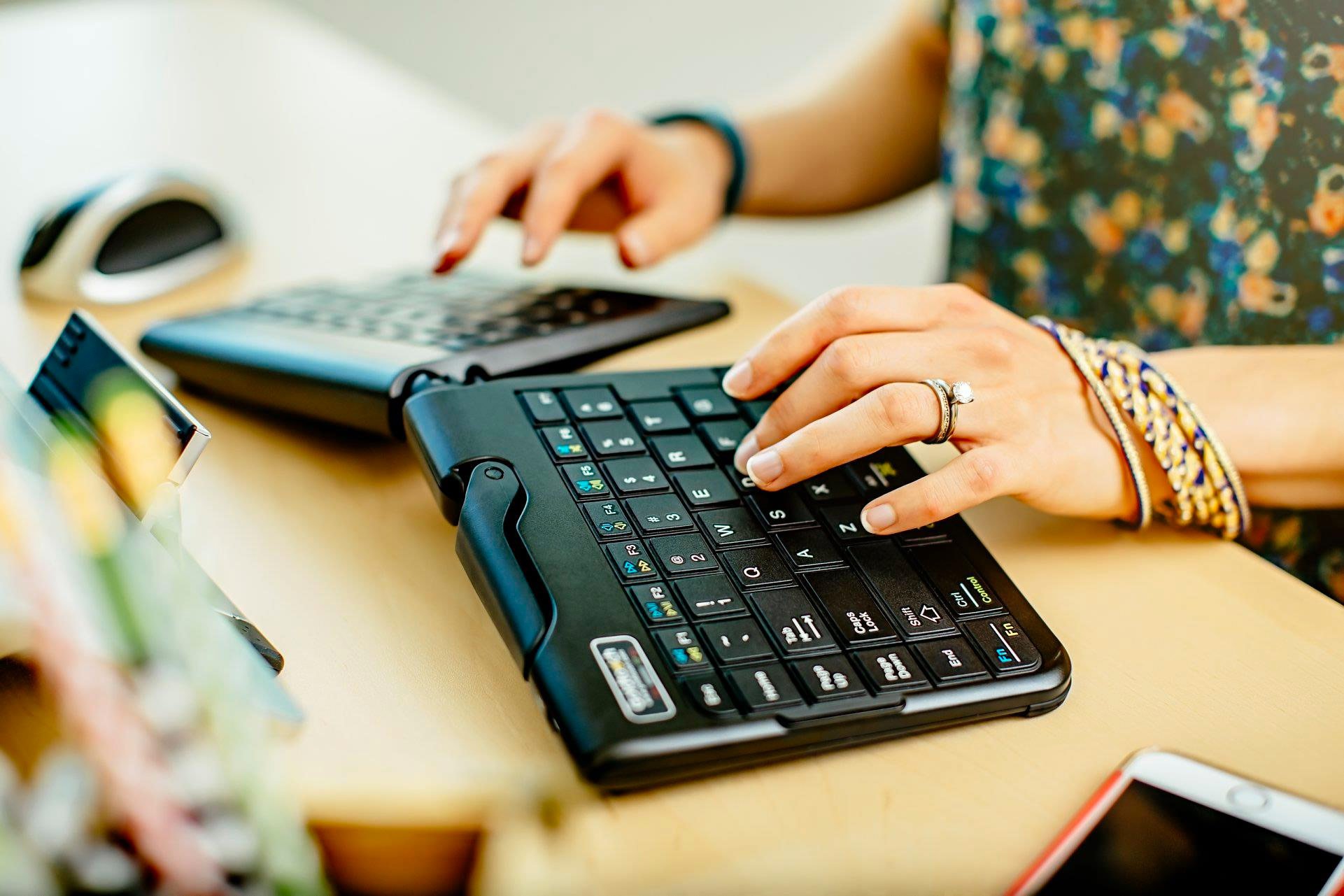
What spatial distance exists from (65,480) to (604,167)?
45 cm

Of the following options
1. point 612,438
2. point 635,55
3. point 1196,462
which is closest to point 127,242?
point 612,438

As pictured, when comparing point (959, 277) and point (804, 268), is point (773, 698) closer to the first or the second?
point (959, 277)

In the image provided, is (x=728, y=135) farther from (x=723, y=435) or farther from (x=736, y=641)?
(x=736, y=641)

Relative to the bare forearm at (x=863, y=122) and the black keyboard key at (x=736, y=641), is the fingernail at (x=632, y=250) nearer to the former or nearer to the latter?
the bare forearm at (x=863, y=122)

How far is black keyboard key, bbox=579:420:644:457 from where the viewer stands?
426mm

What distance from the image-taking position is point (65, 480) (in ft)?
1.15

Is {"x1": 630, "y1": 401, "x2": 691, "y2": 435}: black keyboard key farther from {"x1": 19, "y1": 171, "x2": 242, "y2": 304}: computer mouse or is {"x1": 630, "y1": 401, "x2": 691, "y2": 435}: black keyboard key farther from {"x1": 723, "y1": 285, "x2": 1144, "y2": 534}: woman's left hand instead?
{"x1": 19, "y1": 171, "x2": 242, "y2": 304}: computer mouse

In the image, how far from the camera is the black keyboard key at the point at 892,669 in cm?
33

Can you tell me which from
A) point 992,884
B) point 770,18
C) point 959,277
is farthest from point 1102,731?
point 770,18

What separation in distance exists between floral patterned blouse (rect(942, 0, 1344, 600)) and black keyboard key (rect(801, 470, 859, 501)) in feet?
1.30

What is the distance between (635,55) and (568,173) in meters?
1.82

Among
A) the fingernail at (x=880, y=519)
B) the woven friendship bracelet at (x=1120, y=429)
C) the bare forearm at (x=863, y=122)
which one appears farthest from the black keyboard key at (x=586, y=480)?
the bare forearm at (x=863, y=122)

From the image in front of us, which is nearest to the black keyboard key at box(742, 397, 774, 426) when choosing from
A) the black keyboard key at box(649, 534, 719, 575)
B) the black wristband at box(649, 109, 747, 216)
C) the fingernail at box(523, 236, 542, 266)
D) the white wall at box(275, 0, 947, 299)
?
the black keyboard key at box(649, 534, 719, 575)

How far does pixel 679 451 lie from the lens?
1.43 feet
